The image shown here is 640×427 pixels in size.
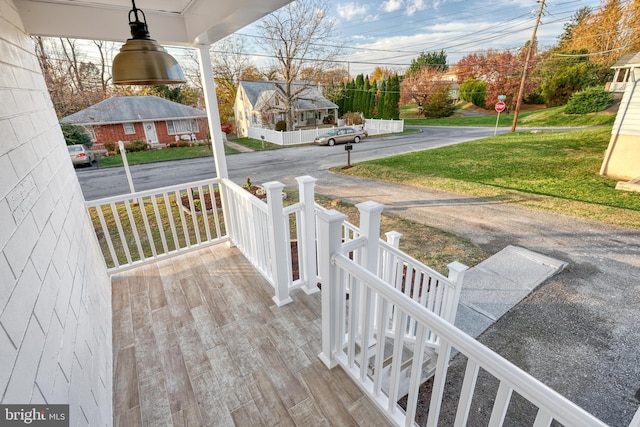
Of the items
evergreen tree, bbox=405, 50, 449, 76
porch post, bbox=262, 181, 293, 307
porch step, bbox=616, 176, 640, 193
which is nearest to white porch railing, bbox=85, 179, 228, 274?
porch post, bbox=262, 181, 293, 307

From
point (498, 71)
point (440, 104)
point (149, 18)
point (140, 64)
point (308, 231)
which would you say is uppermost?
point (498, 71)

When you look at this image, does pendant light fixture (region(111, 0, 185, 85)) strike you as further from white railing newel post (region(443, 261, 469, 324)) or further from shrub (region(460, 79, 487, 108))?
shrub (region(460, 79, 487, 108))

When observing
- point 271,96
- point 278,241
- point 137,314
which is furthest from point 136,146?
point 278,241

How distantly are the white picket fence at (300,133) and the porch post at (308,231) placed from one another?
12.9 metres

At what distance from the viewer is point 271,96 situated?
1630 cm

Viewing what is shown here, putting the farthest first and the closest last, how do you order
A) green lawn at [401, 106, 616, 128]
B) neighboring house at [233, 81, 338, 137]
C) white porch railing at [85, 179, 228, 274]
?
neighboring house at [233, 81, 338, 137] → green lawn at [401, 106, 616, 128] → white porch railing at [85, 179, 228, 274]

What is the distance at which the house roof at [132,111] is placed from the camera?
6.77 meters

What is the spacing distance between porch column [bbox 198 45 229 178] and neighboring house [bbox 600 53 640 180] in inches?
352

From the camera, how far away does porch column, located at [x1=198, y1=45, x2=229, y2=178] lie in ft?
8.80

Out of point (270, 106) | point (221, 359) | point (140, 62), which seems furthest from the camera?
point (270, 106)

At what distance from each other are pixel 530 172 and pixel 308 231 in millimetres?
8504

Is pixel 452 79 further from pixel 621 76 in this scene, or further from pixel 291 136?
pixel 291 136

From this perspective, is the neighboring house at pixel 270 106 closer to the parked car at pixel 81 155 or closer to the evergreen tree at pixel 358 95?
the evergreen tree at pixel 358 95

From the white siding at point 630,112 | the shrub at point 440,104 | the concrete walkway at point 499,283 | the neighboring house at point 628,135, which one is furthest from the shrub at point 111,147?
the shrub at point 440,104
